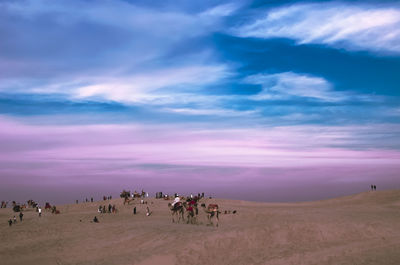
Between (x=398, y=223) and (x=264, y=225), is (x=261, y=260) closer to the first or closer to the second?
(x=264, y=225)

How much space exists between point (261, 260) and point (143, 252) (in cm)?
676

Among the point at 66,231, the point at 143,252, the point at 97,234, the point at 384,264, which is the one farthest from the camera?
the point at 66,231

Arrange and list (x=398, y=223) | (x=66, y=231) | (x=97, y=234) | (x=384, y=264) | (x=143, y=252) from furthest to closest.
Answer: (x=66, y=231)
(x=97, y=234)
(x=398, y=223)
(x=143, y=252)
(x=384, y=264)

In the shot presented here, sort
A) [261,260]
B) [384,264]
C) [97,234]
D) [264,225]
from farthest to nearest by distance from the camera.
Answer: [97,234] < [264,225] < [261,260] < [384,264]

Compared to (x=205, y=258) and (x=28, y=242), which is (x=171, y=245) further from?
(x=28, y=242)

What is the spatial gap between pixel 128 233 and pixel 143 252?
206 inches

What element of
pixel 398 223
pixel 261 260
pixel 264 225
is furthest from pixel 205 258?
pixel 398 223

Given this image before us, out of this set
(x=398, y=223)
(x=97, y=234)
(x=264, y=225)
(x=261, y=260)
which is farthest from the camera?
(x=97, y=234)

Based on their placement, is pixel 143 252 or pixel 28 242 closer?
pixel 143 252

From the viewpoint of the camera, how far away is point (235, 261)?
58.7 ft

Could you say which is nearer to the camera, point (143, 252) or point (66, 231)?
point (143, 252)

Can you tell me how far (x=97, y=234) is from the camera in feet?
86.8

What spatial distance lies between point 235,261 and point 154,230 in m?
8.24

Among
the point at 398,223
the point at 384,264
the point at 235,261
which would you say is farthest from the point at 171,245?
the point at 398,223
